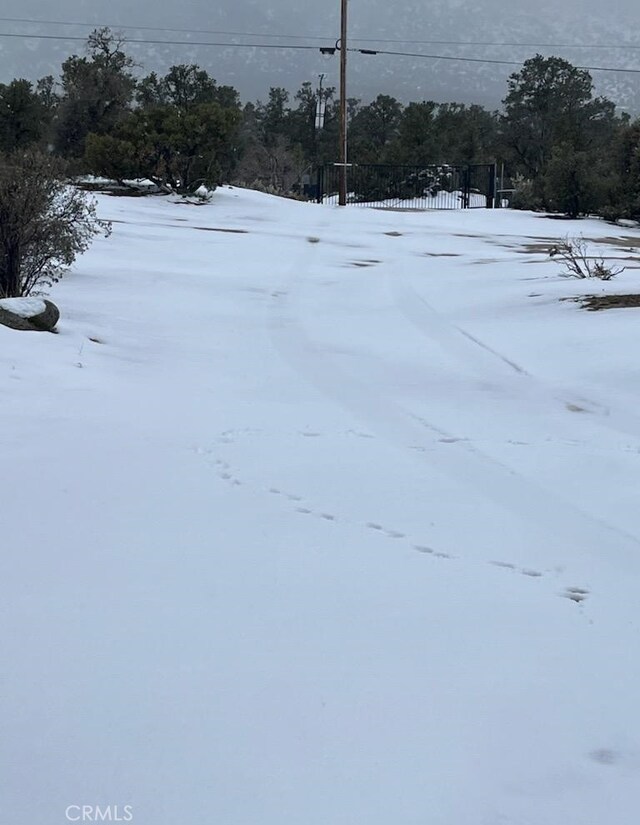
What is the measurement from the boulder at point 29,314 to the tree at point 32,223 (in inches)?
53.6

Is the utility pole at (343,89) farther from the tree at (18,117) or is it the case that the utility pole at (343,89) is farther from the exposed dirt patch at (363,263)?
the exposed dirt patch at (363,263)

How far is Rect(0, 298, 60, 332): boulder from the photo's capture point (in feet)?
24.6

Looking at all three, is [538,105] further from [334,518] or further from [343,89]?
[334,518]

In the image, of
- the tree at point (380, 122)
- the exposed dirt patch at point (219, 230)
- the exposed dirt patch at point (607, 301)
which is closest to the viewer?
the exposed dirt patch at point (607, 301)

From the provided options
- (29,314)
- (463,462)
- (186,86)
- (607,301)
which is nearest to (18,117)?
(186,86)

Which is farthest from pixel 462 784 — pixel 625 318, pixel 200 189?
pixel 200 189

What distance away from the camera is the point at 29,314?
761 cm

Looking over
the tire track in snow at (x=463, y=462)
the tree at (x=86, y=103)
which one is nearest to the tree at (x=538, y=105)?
the tree at (x=86, y=103)

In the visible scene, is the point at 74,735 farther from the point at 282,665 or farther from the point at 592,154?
the point at 592,154

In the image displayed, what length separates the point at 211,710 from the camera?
267 cm

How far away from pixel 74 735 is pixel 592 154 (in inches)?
967

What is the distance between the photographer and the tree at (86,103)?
30.0 m

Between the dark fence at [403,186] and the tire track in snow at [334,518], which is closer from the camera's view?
the tire track in snow at [334,518]

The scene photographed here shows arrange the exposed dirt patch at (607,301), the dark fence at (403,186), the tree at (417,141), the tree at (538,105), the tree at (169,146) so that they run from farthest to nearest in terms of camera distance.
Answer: the tree at (538,105)
the tree at (417,141)
the dark fence at (403,186)
the tree at (169,146)
the exposed dirt patch at (607,301)
